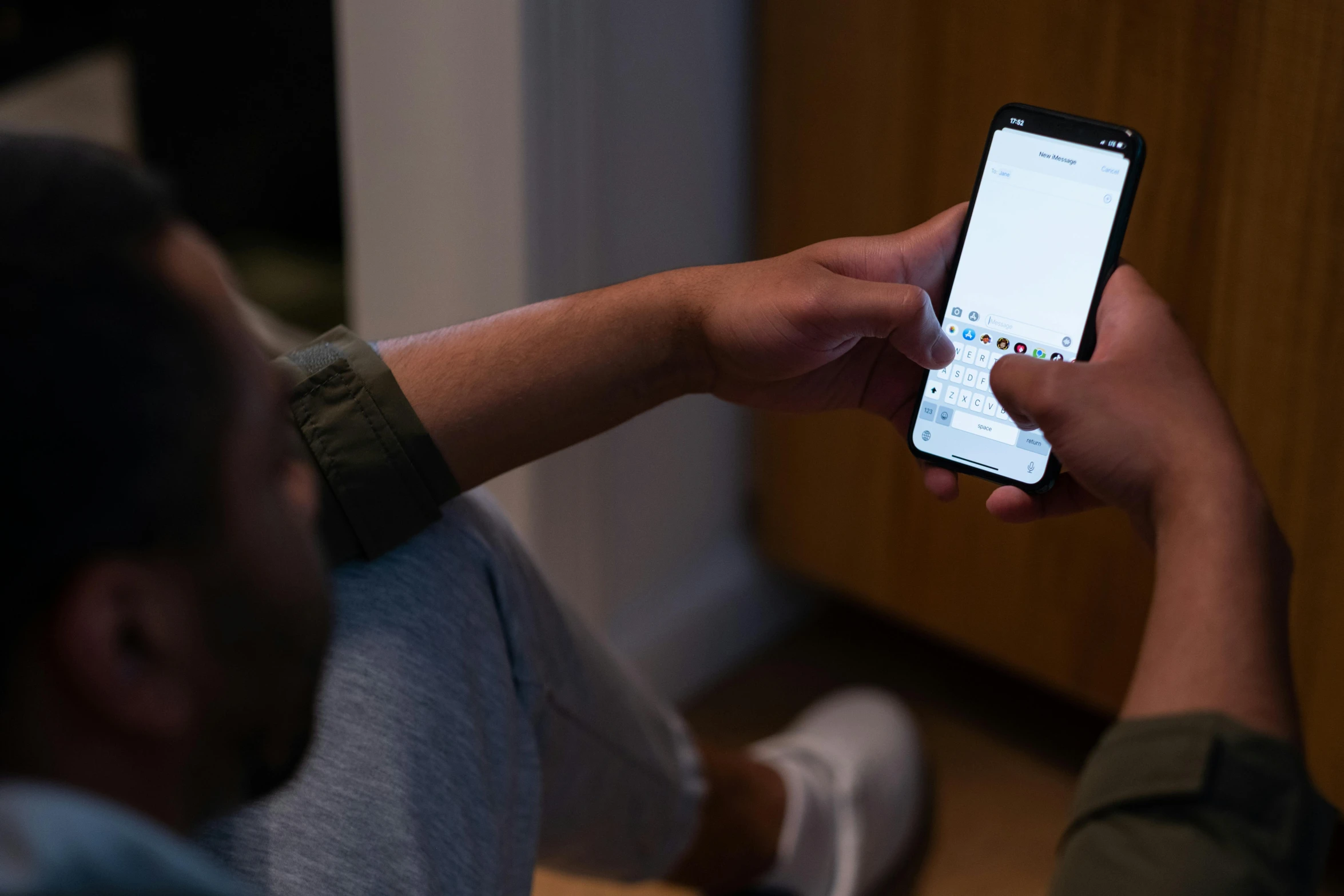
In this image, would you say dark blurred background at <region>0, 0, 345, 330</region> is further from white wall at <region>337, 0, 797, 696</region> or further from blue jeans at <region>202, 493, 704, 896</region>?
blue jeans at <region>202, 493, 704, 896</region>

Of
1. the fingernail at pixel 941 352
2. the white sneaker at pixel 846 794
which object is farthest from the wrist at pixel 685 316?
the white sneaker at pixel 846 794

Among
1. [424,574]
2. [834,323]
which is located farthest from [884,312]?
[424,574]

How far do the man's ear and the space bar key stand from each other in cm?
44

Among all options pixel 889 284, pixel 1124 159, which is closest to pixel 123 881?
pixel 889 284

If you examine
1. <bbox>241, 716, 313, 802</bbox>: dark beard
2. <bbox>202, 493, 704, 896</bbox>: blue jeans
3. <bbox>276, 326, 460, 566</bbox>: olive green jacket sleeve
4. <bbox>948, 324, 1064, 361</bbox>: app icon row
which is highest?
<bbox>948, 324, 1064, 361</bbox>: app icon row

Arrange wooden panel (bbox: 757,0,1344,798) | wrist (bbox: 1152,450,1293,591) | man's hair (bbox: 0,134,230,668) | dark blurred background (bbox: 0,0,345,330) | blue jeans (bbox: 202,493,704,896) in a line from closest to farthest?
man's hair (bbox: 0,134,230,668)
wrist (bbox: 1152,450,1293,591)
blue jeans (bbox: 202,493,704,896)
wooden panel (bbox: 757,0,1344,798)
dark blurred background (bbox: 0,0,345,330)

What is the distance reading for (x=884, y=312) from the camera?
644mm

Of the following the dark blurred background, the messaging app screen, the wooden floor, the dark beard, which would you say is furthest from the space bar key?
the dark blurred background

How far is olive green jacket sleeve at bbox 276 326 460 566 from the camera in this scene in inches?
26.3

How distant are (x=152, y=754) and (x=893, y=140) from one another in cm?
78

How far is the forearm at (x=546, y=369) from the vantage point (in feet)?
2.31

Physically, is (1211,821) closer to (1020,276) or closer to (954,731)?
(1020,276)

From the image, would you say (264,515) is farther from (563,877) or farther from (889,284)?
(563,877)

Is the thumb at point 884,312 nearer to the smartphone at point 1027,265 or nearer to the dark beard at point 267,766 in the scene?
the smartphone at point 1027,265
